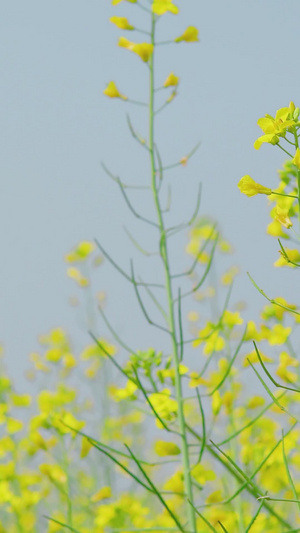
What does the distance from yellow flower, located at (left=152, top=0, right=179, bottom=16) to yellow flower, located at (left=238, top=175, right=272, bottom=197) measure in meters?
0.74

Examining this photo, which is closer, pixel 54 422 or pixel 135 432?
pixel 54 422

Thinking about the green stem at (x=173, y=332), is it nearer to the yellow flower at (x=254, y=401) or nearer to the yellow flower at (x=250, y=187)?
the yellow flower at (x=250, y=187)

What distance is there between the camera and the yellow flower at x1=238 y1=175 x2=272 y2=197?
3.19 feet

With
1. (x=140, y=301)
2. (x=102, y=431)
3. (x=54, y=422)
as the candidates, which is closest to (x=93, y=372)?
(x=102, y=431)

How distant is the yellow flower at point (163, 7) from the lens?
62.6 inches

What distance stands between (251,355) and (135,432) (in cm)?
248

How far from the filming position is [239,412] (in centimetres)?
238

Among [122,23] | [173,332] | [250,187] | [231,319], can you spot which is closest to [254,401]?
[231,319]

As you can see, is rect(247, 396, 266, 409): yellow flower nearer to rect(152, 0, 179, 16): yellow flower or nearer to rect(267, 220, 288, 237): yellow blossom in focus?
rect(267, 220, 288, 237): yellow blossom in focus

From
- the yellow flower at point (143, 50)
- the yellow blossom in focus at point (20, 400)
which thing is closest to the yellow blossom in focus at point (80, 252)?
the yellow blossom in focus at point (20, 400)

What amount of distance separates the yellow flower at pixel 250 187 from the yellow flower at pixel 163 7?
0.74 meters

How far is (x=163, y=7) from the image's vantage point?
159 cm

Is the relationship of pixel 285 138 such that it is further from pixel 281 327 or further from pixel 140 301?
pixel 281 327

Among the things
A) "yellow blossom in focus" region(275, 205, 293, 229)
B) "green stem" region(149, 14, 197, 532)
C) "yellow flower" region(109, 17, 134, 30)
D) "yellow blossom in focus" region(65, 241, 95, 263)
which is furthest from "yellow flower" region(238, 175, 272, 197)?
"yellow blossom in focus" region(65, 241, 95, 263)
